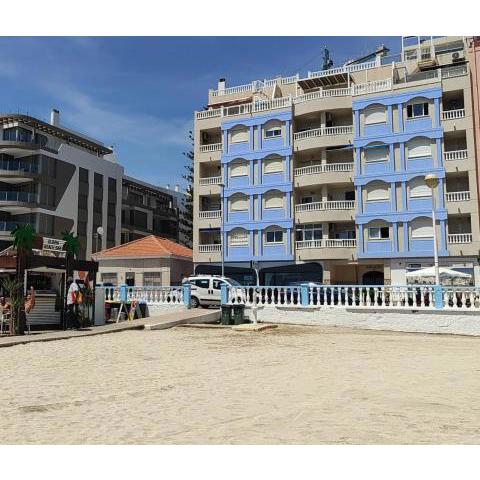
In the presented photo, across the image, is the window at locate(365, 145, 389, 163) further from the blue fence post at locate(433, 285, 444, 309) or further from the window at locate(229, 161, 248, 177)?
the blue fence post at locate(433, 285, 444, 309)

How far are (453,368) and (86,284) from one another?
47.4 feet

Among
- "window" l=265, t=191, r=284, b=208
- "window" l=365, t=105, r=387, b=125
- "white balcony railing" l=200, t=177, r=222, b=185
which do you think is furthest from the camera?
"white balcony railing" l=200, t=177, r=222, b=185

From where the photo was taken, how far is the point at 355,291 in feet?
65.5

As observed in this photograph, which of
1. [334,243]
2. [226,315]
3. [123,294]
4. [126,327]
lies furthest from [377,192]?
[126,327]

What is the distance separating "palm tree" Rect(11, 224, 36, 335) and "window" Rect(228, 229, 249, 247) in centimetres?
2572

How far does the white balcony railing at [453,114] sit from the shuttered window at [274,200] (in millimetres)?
13015

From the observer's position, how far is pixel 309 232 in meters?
39.8

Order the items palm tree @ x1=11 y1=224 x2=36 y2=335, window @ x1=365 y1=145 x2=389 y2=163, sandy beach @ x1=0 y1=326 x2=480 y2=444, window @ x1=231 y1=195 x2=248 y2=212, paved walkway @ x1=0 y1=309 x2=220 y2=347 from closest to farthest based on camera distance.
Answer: sandy beach @ x1=0 y1=326 x2=480 y2=444 → paved walkway @ x1=0 y1=309 x2=220 y2=347 → palm tree @ x1=11 y1=224 x2=36 y2=335 → window @ x1=365 y1=145 x2=389 y2=163 → window @ x1=231 y1=195 x2=248 y2=212

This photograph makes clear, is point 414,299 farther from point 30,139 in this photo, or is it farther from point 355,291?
point 30,139

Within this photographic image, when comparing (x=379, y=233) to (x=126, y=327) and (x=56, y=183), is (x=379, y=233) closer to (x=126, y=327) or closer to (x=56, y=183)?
(x=126, y=327)

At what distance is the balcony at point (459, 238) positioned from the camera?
3431 cm

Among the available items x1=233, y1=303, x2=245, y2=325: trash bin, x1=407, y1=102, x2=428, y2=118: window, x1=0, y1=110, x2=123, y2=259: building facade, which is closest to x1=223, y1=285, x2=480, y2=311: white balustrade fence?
x1=233, y1=303, x2=245, y2=325: trash bin

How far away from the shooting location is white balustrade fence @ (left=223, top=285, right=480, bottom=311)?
18062 mm
